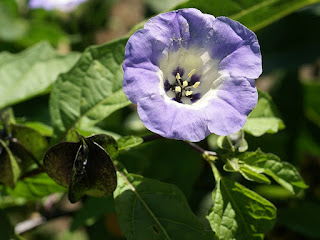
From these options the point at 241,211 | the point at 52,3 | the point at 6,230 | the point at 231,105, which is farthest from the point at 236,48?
the point at 52,3

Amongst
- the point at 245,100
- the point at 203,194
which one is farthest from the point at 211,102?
the point at 203,194

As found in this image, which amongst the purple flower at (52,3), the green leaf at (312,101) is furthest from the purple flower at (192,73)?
the purple flower at (52,3)

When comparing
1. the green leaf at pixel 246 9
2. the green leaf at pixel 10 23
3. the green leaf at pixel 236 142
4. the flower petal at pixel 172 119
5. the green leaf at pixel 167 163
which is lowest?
the green leaf at pixel 167 163

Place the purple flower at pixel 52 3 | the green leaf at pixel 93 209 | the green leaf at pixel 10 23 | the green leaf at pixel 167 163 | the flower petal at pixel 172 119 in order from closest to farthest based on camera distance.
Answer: the flower petal at pixel 172 119 < the green leaf at pixel 93 209 < the green leaf at pixel 167 163 < the green leaf at pixel 10 23 < the purple flower at pixel 52 3

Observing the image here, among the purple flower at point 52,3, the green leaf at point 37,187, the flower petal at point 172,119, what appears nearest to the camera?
the flower petal at point 172,119

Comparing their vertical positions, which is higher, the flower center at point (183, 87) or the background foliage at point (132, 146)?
the flower center at point (183, 87)

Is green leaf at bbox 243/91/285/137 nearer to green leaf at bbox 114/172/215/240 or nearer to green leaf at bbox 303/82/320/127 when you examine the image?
green leaf at bbox 114/172/215/240

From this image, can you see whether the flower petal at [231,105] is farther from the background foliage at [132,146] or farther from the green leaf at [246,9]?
the green leaf at [246,9]

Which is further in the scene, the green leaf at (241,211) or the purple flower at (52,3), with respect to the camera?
the purple flower at (52,3)
